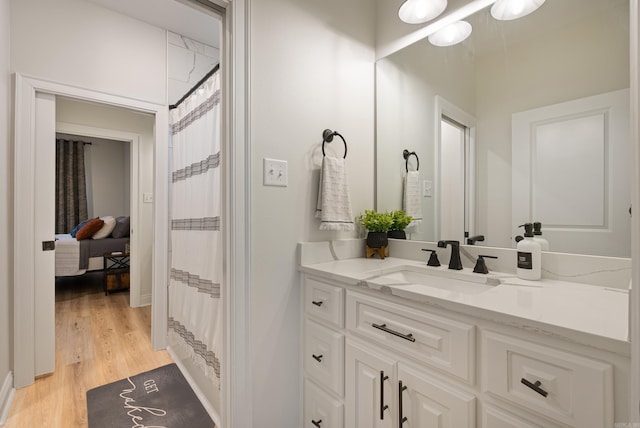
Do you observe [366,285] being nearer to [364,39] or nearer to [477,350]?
[477,350]

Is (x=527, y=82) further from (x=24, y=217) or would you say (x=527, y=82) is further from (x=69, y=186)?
(x=69, y=186)

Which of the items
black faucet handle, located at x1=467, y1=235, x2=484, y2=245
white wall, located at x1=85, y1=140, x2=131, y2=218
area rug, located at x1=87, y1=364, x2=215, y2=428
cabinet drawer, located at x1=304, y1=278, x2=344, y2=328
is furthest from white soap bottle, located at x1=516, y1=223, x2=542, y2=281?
white wall, located at x1=85, y1=140, x2=131, y2=218

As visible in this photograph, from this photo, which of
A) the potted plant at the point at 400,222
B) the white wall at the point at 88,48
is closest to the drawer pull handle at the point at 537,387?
the potted plant at the point at 400,222

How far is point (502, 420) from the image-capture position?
0.75 m

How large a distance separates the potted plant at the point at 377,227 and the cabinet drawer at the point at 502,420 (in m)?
0.88

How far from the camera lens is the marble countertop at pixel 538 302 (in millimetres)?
640

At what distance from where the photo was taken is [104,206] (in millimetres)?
5922

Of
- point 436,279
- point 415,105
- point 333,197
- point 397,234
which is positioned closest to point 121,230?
point 333,197

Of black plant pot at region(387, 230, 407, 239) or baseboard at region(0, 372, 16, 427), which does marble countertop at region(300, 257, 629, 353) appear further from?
baseboard at region(0, 372, 16, 427)

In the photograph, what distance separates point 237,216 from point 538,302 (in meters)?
1.07

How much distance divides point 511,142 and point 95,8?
2.85 meters

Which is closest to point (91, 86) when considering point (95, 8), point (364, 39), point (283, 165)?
point (95, 8)

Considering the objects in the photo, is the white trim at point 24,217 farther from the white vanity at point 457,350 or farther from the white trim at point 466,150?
the white trim at point 466,150

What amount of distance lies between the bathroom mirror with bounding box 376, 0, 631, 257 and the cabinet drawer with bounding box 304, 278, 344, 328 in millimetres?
658
